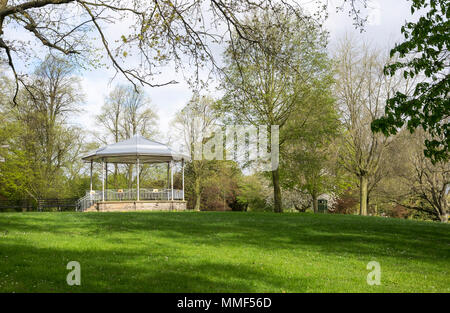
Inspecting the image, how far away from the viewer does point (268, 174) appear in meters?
27.4

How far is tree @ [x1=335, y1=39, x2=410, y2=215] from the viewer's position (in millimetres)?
25906

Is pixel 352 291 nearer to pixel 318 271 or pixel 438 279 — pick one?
pixel 318 271

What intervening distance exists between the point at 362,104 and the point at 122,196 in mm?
18030

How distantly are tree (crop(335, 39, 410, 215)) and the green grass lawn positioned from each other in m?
12.4

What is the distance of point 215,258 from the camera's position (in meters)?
8.01

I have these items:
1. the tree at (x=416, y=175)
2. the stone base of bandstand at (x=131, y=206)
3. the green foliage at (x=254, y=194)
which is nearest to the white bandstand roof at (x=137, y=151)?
the stone base of bandstand at (x=131, y=206)

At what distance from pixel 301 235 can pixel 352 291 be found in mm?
6450

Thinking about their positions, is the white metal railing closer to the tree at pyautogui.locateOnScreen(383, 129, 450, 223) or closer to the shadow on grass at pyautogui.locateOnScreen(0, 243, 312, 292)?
the tree at pyautogui.locateOnScreen(383, 129, 450, 223)

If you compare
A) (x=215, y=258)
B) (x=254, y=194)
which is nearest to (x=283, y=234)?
(x=215, y=258)

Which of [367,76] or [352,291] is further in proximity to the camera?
[367,76]

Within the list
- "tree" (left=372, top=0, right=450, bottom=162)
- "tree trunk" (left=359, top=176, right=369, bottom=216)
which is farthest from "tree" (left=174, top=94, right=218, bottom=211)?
"tree" (left=372, top=0, right=450, bottom=162)

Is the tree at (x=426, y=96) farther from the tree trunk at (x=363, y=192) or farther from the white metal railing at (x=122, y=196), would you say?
the white metal railing at (x=122, y=196)

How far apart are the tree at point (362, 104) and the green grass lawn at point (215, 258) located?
12443mm
